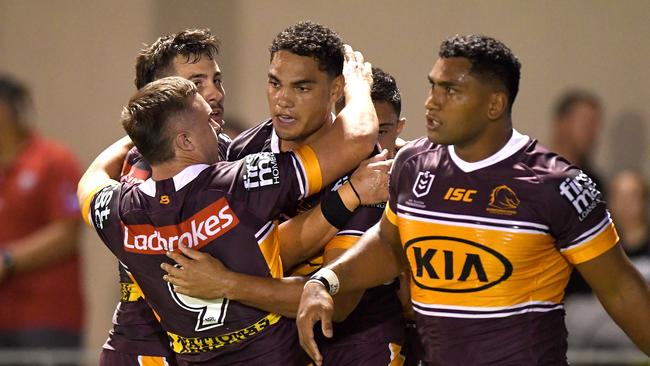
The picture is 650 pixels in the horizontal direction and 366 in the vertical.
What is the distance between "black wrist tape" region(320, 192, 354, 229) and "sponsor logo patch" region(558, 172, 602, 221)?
0.85 m

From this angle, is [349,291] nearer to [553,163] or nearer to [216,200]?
[216,200]

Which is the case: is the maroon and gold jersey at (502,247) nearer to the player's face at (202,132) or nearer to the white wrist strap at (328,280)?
the white wrist strap at (328,280)

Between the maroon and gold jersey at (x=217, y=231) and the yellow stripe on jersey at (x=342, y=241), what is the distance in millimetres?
223

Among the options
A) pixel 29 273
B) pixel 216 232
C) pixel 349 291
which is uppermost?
pixel 216 232

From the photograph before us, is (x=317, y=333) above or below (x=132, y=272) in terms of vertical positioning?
below

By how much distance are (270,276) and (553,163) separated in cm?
109

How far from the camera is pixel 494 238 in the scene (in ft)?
12.5

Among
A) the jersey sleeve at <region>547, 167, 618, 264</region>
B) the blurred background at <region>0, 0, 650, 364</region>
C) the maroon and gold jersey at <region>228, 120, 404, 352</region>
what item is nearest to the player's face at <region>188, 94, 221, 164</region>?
the maroon and gold jersey at <region>228, 120, 404, 352</region>

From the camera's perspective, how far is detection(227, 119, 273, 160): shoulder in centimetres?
465

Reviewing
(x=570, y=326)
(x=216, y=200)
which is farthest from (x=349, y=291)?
(x=570, y=326)

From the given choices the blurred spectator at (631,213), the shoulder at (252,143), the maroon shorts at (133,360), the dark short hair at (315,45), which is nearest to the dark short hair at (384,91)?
the dark short hair at (315,45)

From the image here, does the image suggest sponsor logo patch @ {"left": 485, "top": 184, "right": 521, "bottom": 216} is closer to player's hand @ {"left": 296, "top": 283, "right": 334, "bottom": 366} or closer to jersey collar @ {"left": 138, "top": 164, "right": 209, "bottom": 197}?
player's hand @ {"left": 296, "top": 283, "right": 334, "bottom": 366}

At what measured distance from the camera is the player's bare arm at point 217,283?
4074mm

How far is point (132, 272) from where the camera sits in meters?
4.32
